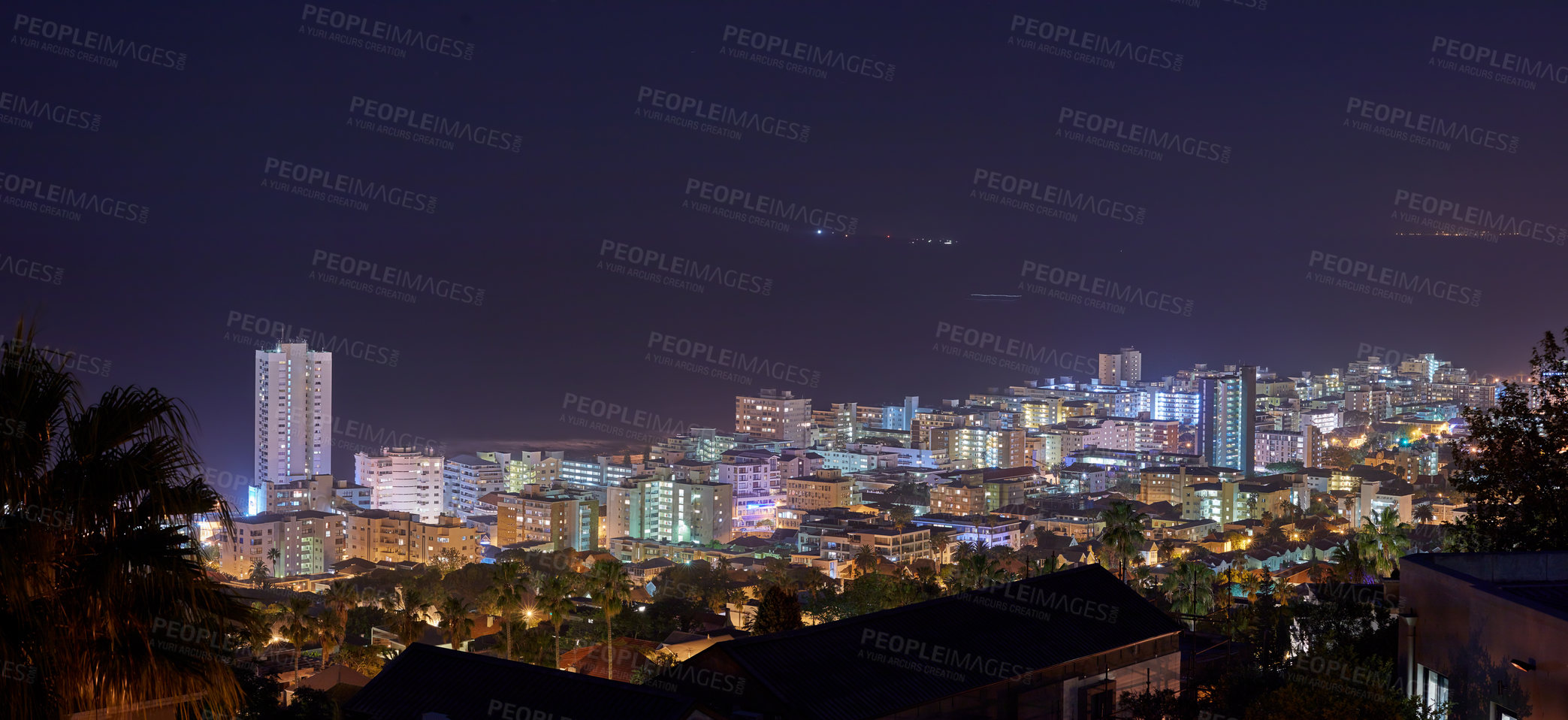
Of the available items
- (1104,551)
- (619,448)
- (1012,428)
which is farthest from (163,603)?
(619,448)

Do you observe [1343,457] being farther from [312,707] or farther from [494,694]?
[494,694]

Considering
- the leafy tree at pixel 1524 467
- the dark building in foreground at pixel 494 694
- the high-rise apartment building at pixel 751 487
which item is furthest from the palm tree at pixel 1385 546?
the high-rise apartment building at pixel 751 487

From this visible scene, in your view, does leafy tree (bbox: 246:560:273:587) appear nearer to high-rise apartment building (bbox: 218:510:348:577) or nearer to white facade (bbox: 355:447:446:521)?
high-rise apartment building (bbox: 218:510:348:577)

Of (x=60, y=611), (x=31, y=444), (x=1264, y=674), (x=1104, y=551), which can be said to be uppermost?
(x=31, y=444)

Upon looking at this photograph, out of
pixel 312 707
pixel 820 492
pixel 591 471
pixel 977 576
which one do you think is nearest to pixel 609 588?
pixel 312 707

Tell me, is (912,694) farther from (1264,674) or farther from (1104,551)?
(1104,551)

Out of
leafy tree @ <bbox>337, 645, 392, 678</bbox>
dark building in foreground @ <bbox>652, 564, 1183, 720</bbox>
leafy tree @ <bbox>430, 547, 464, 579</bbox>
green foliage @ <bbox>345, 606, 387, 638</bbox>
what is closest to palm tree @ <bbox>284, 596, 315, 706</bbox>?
leafy tree @ <bbox>337, 645, 392, 678</bbox>

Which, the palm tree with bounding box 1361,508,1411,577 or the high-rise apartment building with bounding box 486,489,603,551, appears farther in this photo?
the high-rise apartment building with bounding box 486,489,603,551
